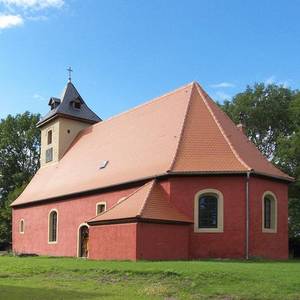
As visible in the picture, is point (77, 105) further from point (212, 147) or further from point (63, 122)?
point (212, 147)

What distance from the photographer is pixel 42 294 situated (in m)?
14.7

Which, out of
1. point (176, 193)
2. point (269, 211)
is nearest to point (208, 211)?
point (176, 193)

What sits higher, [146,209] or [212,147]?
[212,147]

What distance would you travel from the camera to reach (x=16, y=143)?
63.5 m

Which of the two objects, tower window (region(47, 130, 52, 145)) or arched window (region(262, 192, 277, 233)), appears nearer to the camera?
arched window (region(262, 192, 277, 233))

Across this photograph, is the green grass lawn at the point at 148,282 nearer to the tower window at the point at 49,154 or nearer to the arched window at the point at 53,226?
the arched window at the point at 53,226

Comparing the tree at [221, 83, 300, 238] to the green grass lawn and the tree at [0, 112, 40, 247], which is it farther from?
the green grass lawn

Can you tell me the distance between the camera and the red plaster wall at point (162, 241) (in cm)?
2428

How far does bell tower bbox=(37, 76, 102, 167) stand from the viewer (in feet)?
→ 141

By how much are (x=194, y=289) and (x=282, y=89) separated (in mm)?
34910

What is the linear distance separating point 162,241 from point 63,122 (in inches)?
821

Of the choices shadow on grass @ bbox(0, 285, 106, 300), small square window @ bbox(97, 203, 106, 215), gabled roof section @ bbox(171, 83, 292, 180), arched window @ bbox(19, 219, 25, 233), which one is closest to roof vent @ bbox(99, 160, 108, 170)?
small square window @ bbox(97, 203, 106, 215)

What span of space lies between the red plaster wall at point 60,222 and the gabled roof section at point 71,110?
7903mm

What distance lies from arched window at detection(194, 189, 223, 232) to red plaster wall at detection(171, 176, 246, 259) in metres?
0.20
